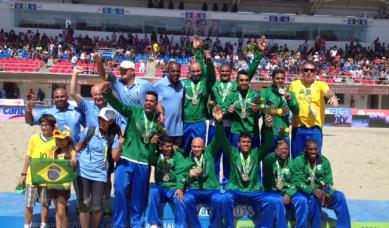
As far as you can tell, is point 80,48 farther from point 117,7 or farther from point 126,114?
point 126,114

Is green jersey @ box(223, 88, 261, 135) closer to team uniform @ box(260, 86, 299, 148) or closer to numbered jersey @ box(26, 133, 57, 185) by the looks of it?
team uniform @ box(260, 86, 299, 148)

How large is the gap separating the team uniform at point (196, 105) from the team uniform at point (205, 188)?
0.59m

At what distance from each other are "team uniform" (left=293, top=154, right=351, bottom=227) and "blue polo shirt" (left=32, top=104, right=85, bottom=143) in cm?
305

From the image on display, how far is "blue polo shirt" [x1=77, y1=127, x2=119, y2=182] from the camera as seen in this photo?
5.91m

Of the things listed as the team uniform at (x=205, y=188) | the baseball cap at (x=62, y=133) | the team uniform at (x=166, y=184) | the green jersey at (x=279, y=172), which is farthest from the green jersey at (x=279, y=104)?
the baseball cap at (x=62, y=133)

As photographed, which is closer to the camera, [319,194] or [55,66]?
[319,194]

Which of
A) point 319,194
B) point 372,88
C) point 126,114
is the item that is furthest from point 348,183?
point 372,88

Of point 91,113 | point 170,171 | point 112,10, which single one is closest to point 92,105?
point 91,113

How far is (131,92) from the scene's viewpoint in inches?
253

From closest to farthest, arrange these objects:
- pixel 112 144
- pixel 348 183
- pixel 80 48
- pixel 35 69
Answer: pixel 112 144 < pixel 348 183 < pixel 35 69 < pixel 80 48

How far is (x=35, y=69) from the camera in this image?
29609mm

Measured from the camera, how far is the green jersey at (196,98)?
6.79 metres

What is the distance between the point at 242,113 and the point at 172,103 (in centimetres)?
102

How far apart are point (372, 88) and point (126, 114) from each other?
27856 millimetres
